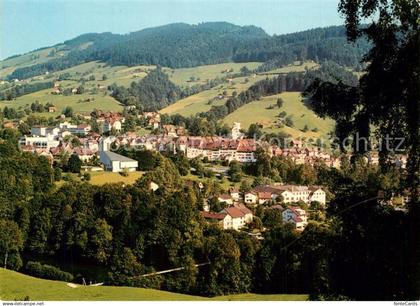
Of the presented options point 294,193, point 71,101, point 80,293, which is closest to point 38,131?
point 71,101

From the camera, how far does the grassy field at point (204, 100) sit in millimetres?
45125

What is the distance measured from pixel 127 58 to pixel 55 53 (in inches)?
634

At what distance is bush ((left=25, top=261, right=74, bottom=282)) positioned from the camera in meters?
10.8

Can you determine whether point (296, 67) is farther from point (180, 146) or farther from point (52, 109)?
point (180, 146)

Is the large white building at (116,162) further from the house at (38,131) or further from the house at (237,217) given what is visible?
the house at (38,131)

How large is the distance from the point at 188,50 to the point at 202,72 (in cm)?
663

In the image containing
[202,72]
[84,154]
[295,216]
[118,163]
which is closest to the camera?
[295,216]

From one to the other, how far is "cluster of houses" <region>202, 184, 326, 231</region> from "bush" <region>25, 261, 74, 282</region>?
5204 millimetres

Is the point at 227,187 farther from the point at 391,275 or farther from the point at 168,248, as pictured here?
the point at 391,275

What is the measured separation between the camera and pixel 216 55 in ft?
228

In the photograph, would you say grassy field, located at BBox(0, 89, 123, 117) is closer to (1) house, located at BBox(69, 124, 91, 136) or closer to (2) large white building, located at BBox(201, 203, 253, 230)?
(1) house, located at BBox(69, 124, 91, 136)

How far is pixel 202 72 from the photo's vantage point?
64000 millimetres

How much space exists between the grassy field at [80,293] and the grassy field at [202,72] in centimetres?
5094

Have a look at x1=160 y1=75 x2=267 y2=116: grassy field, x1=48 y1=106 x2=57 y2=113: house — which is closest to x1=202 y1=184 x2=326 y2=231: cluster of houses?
x1=48 y1=106 x2=57 y2=113: house
